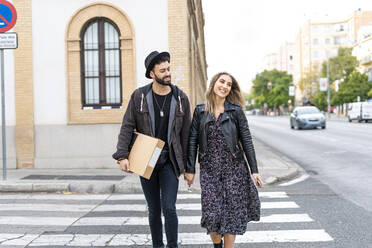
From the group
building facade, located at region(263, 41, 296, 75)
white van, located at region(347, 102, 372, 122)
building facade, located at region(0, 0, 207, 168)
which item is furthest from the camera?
building facade, located at region(263, 41, 296, 75)

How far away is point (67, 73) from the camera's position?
11141mm

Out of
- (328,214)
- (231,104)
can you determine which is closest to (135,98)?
(231,104)

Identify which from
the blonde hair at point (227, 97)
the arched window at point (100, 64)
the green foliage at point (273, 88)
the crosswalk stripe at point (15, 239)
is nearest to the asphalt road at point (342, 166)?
the blonde hair at point (227, 97)

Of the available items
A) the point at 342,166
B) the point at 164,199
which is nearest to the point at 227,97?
the point at 164,199

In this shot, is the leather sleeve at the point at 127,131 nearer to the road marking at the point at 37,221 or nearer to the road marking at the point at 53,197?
the road marking at the point at 37,221

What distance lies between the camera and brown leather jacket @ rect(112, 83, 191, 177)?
4.02 meters

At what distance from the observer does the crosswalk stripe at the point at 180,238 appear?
4.90 m

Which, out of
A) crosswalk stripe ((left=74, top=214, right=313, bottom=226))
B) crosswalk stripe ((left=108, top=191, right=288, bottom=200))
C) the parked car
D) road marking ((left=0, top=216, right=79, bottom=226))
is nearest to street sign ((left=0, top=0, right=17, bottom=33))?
crosswalk stripe ((left=108, top=191, right=288, bottom=200))

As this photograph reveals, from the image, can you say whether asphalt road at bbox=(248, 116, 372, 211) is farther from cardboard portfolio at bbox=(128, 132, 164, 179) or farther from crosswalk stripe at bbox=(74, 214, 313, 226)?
cardboard portfolio at bbox=(128, 132, 164, 179)

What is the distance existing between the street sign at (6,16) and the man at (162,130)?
5858 millimetres

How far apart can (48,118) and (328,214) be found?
7601 mm

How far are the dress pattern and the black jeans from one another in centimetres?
Result: 28

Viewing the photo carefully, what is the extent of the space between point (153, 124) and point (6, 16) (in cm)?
616

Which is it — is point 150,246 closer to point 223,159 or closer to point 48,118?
point 223,159
